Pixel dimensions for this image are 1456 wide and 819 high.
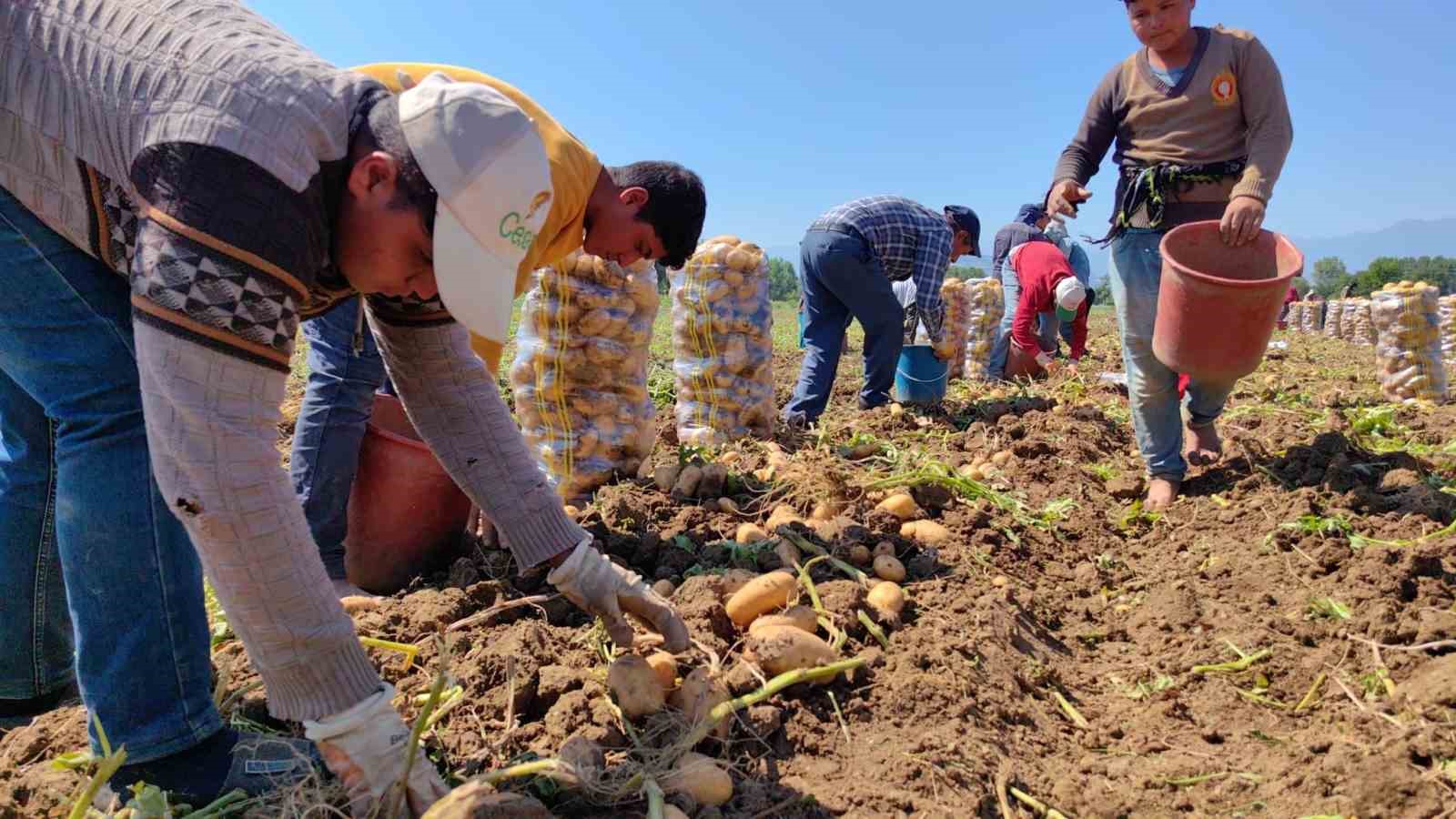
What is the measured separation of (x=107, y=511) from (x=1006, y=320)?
742 centimetres

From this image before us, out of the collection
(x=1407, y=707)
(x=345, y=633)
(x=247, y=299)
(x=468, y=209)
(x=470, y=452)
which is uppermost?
(x=468, y=209)

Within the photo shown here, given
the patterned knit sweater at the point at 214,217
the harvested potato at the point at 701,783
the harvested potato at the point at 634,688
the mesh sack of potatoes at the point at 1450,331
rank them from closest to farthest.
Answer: the patterned knit sweater at the point at 214,217 < the harvested potato at the point at 701,783 < the harvested potato at the point at 634,688 < the mesh sack of potatoes at the point at 1450,331

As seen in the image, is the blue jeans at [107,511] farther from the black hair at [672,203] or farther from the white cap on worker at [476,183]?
the black hair at [672,203]

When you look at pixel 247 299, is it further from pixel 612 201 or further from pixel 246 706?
pixel 612 201

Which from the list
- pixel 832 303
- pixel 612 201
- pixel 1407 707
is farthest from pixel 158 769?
pixel 832 303

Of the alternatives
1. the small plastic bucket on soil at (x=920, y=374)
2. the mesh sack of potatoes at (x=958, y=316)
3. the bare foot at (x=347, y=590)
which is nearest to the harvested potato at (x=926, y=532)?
the bare foot at (x=347, y=590)

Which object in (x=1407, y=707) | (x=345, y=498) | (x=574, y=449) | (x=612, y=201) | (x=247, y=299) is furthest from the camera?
(x=574, y=449)

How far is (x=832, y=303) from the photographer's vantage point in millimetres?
5383

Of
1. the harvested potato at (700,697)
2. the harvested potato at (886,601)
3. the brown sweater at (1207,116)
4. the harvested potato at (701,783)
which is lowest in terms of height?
the harvested potato at (701,783)

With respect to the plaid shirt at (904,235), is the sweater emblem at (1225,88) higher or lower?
higher

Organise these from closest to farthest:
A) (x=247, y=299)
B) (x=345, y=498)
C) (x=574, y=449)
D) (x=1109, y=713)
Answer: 1. (x=247, y=299)
2. (x=1109, y=713)
3. (x=345, y=498)
4. (x=574, y=449)

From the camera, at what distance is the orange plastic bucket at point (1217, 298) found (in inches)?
107

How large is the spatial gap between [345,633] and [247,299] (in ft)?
1.51

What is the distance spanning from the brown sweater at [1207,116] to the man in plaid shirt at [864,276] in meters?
1.83
